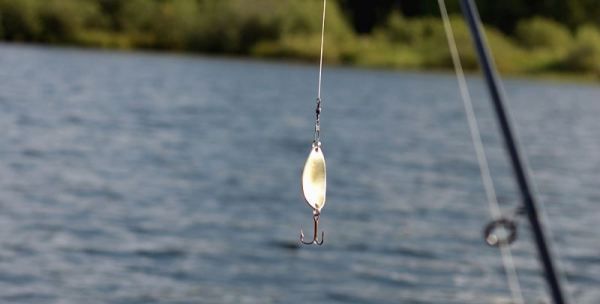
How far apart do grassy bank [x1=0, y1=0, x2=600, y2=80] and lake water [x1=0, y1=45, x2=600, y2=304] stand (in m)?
28.6

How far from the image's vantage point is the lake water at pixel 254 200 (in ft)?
45.9

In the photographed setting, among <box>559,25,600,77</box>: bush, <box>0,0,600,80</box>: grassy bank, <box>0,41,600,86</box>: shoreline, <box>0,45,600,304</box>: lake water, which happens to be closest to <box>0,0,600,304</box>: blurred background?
<box>0,45,600,304</box>: lake water

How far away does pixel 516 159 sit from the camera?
331 centimetres

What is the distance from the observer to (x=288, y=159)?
2662 centimetres

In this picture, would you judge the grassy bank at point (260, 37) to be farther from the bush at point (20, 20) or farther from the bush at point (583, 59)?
the bush at point (20, 20)

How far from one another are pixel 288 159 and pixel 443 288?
40.7 ft

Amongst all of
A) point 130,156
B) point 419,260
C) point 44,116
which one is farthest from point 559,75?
point 419,260

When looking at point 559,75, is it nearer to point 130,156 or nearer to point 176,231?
point 130,156

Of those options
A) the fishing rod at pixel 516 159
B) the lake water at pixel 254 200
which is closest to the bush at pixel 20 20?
the lake water at pixel 254 200

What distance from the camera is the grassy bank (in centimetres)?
7281

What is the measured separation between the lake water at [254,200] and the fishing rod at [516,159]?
369 inches

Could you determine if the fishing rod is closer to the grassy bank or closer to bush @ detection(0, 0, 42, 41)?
bush @ detection(0, 0, 42, 41)

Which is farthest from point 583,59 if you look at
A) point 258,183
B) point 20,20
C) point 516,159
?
point 516,159

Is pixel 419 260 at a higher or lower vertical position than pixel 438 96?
lower
